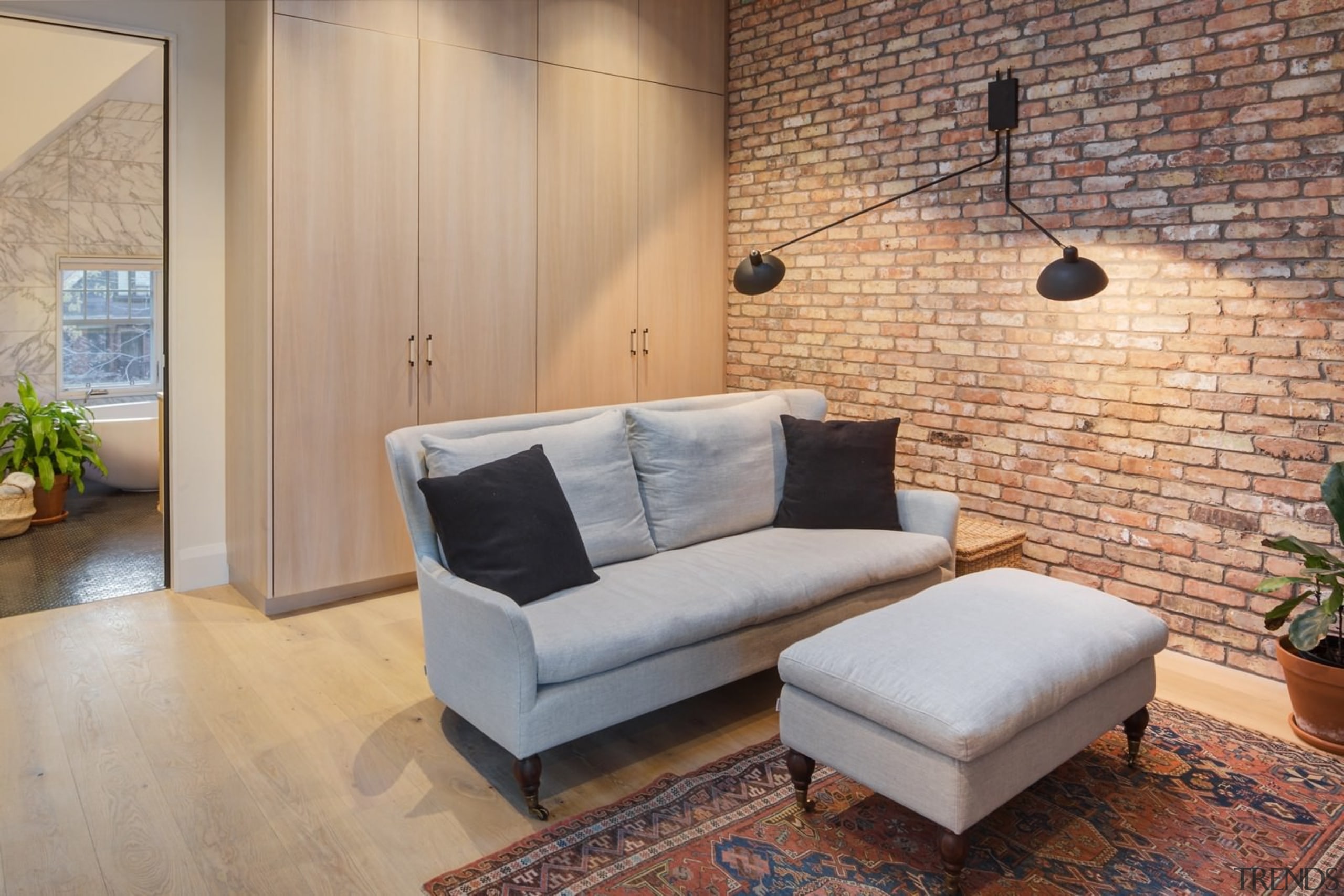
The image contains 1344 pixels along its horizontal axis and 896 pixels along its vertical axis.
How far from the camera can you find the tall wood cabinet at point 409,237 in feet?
11.9

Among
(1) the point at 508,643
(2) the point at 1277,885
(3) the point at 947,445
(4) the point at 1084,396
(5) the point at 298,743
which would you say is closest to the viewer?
(2) the point at 1277,885

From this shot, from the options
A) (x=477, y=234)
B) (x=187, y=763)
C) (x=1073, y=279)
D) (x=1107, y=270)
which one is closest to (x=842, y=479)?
(x=1073, y=279)

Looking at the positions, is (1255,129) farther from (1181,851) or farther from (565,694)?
(565,694)

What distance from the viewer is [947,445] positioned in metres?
4.09

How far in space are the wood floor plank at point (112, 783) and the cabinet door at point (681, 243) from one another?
260cm

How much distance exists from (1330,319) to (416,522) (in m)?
2.84

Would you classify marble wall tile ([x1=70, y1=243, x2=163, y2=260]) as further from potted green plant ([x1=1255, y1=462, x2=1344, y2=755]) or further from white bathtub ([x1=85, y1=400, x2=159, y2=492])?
potted green plant ([x1=1255, y1=462, x2=1344, y2=755])

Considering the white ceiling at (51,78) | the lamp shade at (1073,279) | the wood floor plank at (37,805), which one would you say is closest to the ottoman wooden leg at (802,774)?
the wood floor plank at (37,805)

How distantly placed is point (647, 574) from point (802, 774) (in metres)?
0.80

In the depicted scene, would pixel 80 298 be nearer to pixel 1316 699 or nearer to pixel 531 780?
pixel 531 780

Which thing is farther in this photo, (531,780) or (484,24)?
(484,24)

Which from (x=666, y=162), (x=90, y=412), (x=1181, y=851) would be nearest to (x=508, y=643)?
(x=1181, y=851)

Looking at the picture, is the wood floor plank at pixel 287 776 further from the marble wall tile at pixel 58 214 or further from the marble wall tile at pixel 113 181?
the marble wall tile at pixel 113 181

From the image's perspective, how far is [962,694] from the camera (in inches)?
81.7
